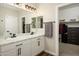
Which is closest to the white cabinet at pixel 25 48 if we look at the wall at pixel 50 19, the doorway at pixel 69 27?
the wall at pixel 50 19

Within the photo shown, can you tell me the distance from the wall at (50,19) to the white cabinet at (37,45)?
10.8 inches

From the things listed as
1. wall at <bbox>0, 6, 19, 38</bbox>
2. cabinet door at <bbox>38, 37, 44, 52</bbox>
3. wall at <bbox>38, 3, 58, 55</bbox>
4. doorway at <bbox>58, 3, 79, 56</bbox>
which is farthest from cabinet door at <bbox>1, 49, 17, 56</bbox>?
doorway at <bbox>58, 3, 79, 56</bbox>

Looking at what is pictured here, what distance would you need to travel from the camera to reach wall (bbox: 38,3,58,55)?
2933 mm

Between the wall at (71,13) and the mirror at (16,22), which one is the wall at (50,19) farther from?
the wall at (71,13)

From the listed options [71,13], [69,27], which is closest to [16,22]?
[69,27]

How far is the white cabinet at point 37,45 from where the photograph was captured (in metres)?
2.63

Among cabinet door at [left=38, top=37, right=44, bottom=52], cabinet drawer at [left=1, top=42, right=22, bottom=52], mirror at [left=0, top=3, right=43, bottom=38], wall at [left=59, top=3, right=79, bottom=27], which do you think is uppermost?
wall at [left=59, top=3, right=79, bottom=27]

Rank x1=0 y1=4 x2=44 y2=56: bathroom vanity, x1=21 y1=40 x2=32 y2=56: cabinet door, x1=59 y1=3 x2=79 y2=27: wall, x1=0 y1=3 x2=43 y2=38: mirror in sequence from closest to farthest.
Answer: x1=0 y1=4 x2=44 y2=56: bathroom vanity < x1=21 y1=40 x2=32 y2=56: cabinet door < x1=0 y1=3 x2=43 y2=38: mirror < x1=59 y1=3 x2=79 y2=27: wall

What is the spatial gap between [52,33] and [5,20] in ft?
5.48

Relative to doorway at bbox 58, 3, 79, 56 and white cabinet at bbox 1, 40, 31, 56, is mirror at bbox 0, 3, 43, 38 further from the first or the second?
doorway at bbox 58, 3, 79, 56

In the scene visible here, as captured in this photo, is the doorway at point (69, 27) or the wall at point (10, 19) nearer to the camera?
the wall at point (10, 19)

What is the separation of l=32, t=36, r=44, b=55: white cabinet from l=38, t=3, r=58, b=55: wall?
10.8 inches

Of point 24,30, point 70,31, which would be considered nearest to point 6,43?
point 24,30

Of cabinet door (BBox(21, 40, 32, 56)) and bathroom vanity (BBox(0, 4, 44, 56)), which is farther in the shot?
cabinet door (BBox(21, 40, 32, 56))
